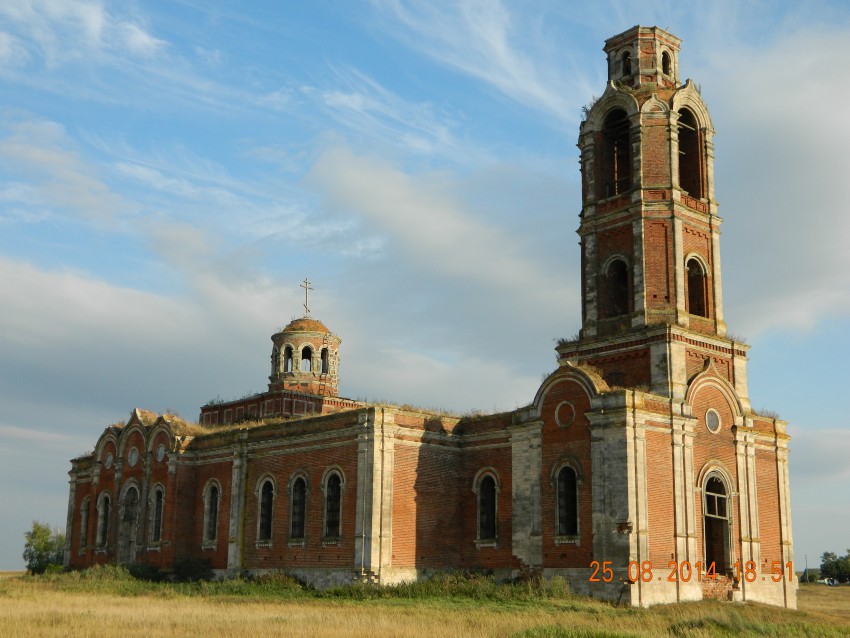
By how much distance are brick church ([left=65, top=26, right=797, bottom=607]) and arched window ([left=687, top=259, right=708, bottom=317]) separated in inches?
3.2

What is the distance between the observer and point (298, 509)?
3912cm

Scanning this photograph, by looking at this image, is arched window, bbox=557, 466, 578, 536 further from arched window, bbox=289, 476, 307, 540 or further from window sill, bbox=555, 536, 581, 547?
arched window, bbox=289, 476, 307, 540

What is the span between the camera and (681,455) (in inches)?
1293

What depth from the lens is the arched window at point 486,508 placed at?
3638 cm

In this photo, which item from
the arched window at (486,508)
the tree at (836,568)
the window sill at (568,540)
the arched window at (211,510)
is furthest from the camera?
the tree at (836,568)

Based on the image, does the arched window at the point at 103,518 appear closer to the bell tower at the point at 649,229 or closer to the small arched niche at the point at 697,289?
the bell tower at the point at 649,229

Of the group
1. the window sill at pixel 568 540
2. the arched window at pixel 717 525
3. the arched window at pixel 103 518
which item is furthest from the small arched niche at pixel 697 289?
the arched window at pixel 103 518

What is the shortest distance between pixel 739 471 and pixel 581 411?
6.71m

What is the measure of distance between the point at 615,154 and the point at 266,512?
1994cm

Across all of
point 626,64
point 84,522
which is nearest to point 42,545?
point 84,522

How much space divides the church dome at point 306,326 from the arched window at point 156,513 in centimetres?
1044

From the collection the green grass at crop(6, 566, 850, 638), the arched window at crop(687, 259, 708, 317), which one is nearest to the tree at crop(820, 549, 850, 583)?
the green grass at crop(6, 566, 850, 638)

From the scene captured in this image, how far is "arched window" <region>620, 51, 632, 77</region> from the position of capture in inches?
1523

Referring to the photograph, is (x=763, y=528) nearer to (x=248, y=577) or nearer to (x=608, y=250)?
(x=608, y=250)
